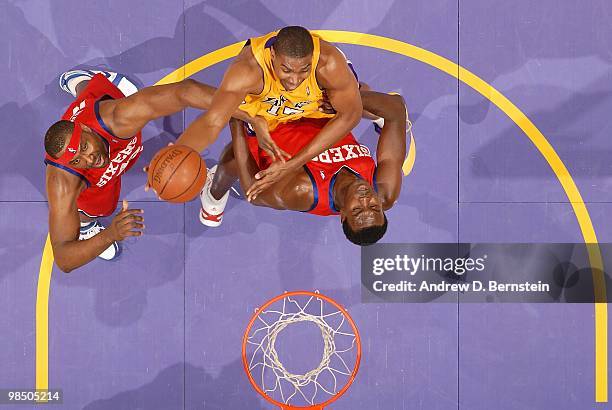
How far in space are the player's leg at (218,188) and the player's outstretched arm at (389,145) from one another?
1141mm

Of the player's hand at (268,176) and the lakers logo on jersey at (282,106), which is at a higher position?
the lakers logo on jersey at (282,106)

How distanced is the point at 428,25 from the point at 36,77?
3504 mm

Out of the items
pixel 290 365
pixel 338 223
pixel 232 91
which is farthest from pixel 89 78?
pixel 290 365

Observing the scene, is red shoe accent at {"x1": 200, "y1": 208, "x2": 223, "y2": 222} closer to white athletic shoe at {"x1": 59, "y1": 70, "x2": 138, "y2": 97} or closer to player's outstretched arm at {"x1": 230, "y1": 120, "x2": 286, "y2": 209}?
player's outstretched arm at {"x1": 230, "y1": 120, "x2": 286, "y2": 209}

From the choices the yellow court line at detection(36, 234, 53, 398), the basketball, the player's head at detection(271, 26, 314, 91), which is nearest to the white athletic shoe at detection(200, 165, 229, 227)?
the basketball

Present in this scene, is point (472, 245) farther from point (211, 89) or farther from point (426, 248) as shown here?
point (211, 89)

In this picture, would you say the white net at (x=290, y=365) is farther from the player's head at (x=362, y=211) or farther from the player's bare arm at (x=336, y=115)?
the player's bare arm at (x=336, y=115)

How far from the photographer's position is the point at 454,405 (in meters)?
5.68

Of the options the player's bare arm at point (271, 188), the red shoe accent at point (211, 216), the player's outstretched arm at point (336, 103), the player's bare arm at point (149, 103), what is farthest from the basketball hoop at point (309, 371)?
the player's bare arm at point (149, 103)

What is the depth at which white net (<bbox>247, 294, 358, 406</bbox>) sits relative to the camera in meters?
5.58

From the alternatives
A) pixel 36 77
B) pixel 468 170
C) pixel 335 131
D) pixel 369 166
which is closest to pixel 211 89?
pixel 335 131

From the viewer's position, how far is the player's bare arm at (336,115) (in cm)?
432

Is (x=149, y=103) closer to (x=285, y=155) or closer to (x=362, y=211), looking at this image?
(x=285, y=155)

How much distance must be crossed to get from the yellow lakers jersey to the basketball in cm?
56
